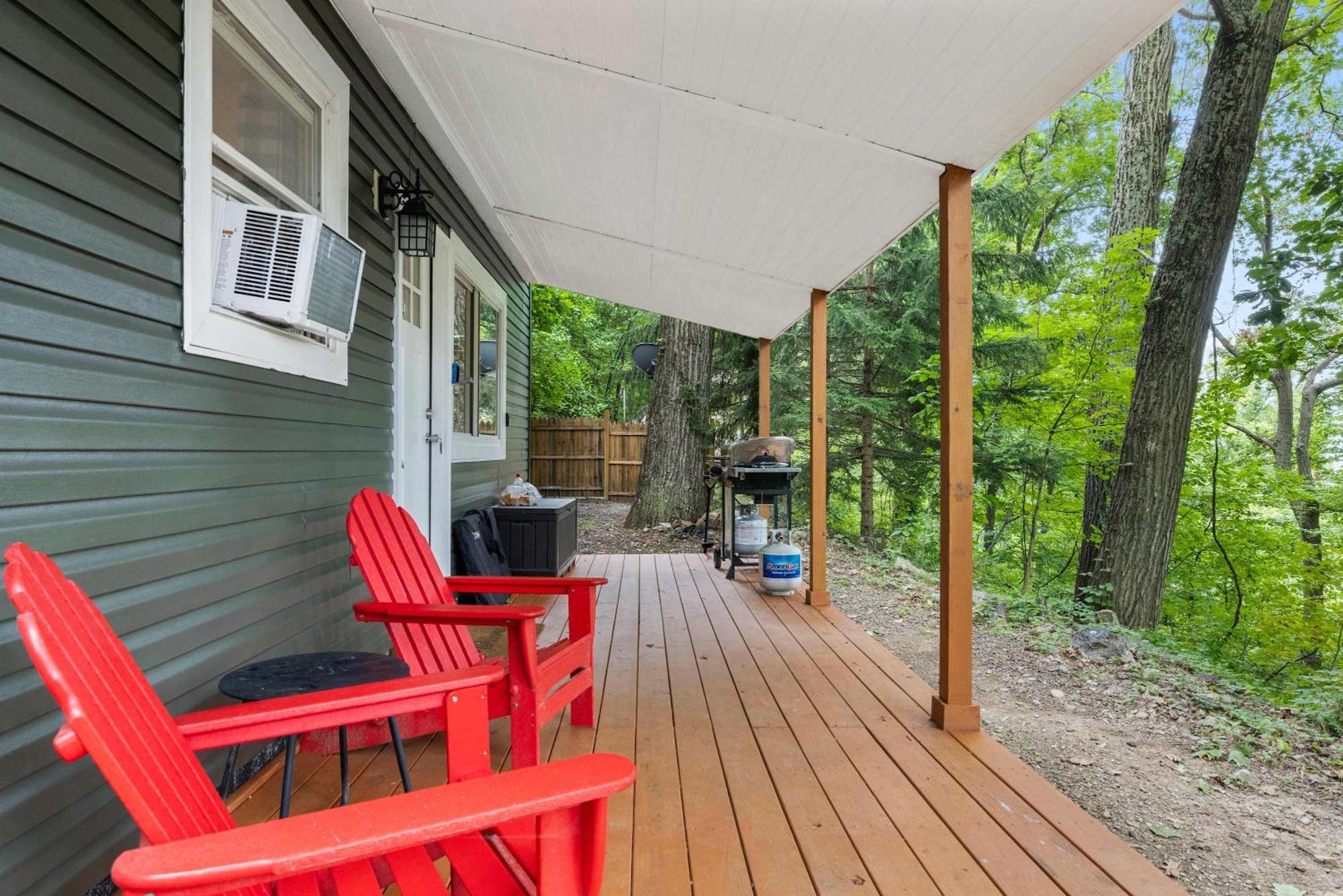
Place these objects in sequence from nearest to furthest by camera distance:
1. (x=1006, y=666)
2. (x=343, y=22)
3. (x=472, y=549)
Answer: (x=343, y=22), (x=1006, y=666), (x=472, y=549)

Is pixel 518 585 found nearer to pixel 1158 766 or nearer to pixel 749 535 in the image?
pixel 1158 766

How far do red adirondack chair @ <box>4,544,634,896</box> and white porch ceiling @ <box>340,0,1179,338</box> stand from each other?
6.44ft

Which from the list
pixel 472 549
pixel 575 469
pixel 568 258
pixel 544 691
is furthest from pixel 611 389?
pixel 544 691

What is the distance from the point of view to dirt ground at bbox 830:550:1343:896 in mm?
2039

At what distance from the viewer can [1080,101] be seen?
1226 cm

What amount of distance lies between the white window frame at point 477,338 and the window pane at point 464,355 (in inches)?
1.7

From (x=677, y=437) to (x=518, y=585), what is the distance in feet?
20.5

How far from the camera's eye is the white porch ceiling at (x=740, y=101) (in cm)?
191

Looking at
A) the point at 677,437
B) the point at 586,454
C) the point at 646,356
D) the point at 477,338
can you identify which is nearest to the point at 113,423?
the point at 477,338

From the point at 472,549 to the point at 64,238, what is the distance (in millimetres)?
3127

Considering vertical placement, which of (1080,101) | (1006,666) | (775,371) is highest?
(1080,101)

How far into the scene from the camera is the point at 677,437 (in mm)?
8719

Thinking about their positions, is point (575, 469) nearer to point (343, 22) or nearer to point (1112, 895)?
point (343, 22)

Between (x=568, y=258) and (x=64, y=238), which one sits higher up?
(x=568, y=258)
